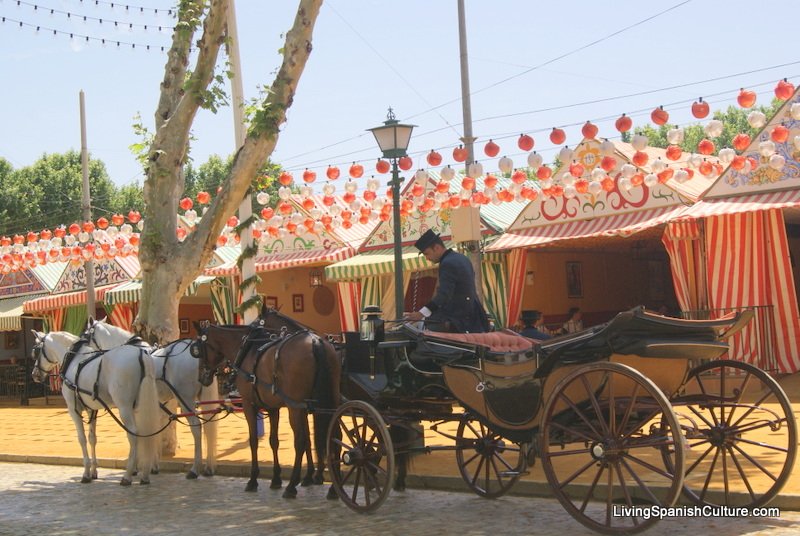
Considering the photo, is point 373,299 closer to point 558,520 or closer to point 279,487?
point 279,487

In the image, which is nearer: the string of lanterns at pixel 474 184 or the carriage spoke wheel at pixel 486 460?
the carriage spoke wheel at pixel 486 460

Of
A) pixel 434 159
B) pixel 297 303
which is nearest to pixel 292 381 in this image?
pixel 434 159

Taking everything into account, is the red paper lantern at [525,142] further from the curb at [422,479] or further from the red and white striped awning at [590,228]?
the curb at [422,479]

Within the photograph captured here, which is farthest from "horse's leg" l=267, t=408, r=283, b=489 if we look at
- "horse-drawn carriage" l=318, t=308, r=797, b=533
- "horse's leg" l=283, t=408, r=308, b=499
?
"horse-drawn carriage" l=318, t=308, r=797, b=533

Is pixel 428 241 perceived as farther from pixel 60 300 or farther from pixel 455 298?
pixel 60 300

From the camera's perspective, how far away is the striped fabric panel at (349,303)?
20.8 metres

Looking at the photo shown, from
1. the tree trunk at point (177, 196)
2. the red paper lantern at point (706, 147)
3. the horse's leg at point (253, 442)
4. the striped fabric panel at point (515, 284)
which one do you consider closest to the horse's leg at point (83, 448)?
the tree trunk at point (177, 196)

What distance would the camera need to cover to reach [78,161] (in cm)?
4847

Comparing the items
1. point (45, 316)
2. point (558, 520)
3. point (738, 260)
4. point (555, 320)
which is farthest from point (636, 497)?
point (45, 316)

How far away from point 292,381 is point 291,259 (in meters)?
12.7

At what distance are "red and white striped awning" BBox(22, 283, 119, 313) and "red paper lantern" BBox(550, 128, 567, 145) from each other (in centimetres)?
1490

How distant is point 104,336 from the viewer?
12.3 m

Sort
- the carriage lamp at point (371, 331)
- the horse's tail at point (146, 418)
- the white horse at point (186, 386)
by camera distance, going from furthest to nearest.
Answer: the white horse at point (186, 386), the horse's tail at point (146, 418), the carriage lamp at point (371, 331)

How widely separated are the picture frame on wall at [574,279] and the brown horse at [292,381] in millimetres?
11670
